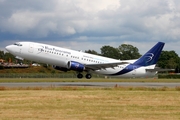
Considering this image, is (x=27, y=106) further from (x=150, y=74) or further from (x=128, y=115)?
(x=150, y=74)

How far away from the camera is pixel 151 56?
56625mm

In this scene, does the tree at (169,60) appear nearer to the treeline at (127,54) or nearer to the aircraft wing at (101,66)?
the treeline at (127,54)

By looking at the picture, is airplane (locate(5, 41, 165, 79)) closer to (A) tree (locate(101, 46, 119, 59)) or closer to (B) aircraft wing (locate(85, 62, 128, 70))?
(B) aircraft wing (locate(85, 62, 128, 70))

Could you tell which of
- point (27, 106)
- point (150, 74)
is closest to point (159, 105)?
point (27, 106)

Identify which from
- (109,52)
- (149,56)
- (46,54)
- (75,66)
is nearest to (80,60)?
(75,66)

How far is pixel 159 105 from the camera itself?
20.1 m

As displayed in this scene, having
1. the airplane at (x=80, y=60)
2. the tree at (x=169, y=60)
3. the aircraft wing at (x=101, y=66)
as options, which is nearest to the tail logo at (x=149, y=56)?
the airplane at (x=80, y=60)

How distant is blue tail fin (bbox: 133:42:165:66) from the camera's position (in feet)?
184

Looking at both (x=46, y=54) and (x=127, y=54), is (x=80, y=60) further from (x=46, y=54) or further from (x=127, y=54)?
(x=127, y=54)

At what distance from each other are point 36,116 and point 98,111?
319cm

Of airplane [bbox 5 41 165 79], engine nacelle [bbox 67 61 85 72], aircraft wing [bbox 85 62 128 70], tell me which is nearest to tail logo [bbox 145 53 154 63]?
airplane [bbox 5 41 165 79]

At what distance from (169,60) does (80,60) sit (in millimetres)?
111964

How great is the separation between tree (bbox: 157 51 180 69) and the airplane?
94830 millimetres

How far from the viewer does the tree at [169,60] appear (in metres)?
150
